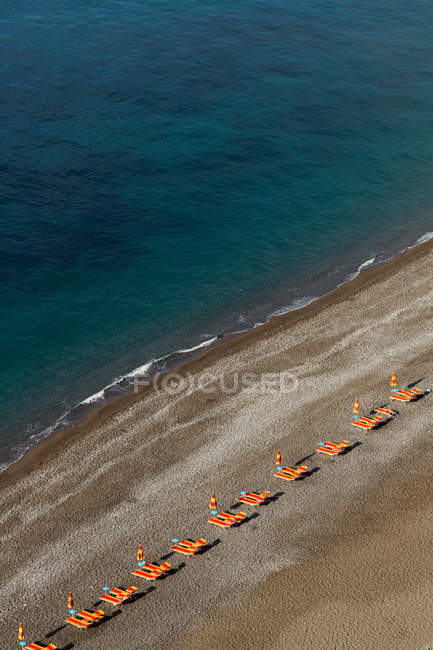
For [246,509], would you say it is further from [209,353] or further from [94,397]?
[209,353]

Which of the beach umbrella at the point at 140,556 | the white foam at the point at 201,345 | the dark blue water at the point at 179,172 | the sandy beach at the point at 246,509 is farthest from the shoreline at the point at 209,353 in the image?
the beach umbrella at the point at 140,556

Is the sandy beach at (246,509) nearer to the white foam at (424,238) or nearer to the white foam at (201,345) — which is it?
the white foam at (201,345)

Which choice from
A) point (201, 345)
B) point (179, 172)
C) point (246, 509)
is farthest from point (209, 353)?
point (179, 172)

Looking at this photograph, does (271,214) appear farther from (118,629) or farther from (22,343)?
(118,629)

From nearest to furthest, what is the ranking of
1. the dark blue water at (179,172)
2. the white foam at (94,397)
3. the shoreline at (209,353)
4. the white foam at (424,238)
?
the shoreline at (209,353), the white foam at (94,397), the dark blue water at (179,172), the white foam at (424,238)

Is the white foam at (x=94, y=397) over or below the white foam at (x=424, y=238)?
below

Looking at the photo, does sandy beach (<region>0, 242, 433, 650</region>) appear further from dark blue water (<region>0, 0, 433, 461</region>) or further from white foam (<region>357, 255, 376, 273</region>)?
white foam (<region>357, 255, 376, 273</region>)
